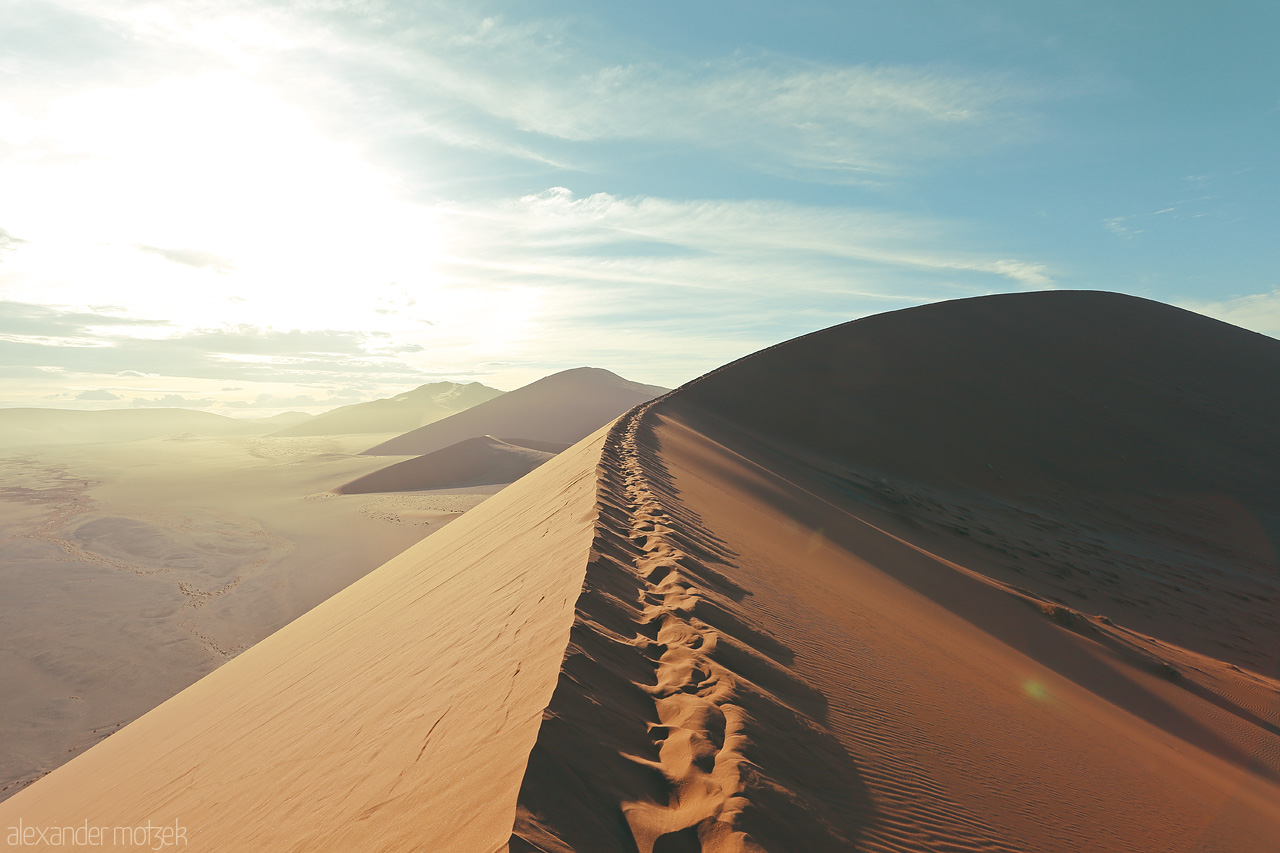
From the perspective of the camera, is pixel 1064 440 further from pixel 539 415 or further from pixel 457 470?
pixel 539 415

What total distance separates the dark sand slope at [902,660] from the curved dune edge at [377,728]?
29 cm

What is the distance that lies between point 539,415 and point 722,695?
75.3 metres

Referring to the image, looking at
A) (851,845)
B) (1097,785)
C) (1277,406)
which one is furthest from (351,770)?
(1277,406)

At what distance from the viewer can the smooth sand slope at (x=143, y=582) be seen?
1098 centimetres

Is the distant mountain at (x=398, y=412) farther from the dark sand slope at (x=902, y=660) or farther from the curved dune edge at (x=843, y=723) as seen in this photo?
the curved dune edge at (x=843, y=723)

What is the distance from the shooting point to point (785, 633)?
165 inches

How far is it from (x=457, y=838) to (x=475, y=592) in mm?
3455

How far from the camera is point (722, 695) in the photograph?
2.91 m

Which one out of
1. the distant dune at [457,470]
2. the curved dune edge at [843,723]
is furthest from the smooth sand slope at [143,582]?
the curved dune edge at [843,723]

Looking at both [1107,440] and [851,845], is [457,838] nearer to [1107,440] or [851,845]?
[851,845]

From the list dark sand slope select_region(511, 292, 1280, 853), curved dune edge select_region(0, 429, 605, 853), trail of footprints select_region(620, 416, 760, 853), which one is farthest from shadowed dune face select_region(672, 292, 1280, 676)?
curved dune edge select_region(0, 429, 605, 853)

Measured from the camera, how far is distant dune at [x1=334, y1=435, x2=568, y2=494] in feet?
125

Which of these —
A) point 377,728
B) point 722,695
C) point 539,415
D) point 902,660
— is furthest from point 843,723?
point 539,415

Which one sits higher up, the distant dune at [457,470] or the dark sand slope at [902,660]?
the dark sand slope at [902,660]
